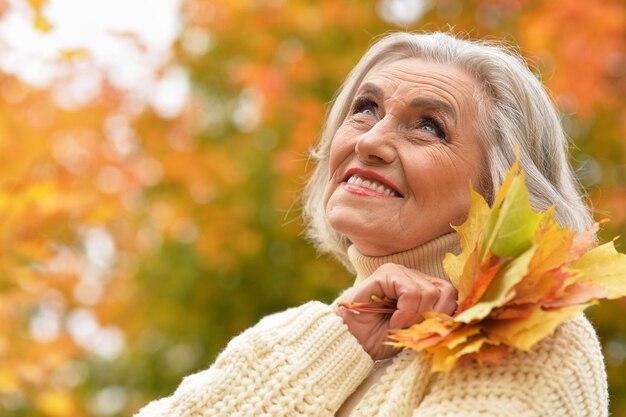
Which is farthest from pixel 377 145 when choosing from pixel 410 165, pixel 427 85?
pixel 427 85

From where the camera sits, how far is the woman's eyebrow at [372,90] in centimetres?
243

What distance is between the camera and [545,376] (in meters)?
2.01

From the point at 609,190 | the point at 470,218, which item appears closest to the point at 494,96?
the point at 470,218

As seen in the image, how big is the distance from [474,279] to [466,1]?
4.63 metres

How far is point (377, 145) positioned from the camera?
2.29 metres

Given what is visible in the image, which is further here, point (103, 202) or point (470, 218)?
point (103, 202)

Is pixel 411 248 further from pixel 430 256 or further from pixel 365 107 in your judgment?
pixel 365 107

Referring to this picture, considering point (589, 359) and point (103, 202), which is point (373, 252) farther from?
point (103, 202)

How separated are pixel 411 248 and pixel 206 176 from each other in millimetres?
4682

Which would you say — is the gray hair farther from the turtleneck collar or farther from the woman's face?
the turtleneck collar

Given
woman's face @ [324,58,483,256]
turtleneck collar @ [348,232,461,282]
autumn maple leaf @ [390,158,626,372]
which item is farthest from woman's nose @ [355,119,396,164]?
autumn maple leaf @ [390,158,626,372]

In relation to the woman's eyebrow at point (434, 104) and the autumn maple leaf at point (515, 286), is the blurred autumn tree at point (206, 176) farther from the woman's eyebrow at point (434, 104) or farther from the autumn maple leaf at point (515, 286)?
the autumn maple leaf at point (515, 286)

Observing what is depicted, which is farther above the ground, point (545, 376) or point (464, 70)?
point (464, 70)

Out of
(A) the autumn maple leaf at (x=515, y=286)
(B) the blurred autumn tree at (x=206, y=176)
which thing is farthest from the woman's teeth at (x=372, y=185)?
(B) the blurred autumn tree at (x=206, y=176)
